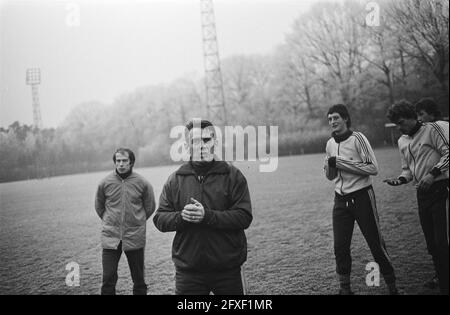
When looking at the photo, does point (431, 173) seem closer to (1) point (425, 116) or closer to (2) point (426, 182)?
(2) point (426, 182)

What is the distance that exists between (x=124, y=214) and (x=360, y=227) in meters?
2.06

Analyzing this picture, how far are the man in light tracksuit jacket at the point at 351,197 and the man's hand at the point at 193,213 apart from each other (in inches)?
55.6

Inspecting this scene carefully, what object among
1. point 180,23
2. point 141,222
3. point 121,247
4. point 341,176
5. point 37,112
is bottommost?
point 121,247

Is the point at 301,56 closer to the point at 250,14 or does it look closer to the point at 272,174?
the point at 250,14

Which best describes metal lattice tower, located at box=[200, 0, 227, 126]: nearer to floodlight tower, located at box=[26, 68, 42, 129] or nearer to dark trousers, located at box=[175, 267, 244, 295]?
floodlight tower, located at box=[26, 68, 42, 129]

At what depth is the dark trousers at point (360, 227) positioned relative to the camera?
113 inches

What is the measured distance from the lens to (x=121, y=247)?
10.4 ft

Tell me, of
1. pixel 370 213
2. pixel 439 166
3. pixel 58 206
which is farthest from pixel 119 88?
pixel 439 166

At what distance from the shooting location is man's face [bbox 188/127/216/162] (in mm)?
2342

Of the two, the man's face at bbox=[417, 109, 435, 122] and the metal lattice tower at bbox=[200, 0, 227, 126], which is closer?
the man's face at bbox=[417, 109, 435, 122]

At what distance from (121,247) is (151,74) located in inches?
102

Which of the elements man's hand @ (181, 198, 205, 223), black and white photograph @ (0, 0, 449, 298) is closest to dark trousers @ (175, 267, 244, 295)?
man's hand @ (181, 198, 205, 223)

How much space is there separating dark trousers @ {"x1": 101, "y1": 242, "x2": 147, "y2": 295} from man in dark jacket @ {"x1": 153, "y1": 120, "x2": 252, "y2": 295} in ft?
3.36

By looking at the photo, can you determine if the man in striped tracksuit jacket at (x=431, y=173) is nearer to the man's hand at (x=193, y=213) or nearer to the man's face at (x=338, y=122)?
the man's face at (x=338, y=122)
